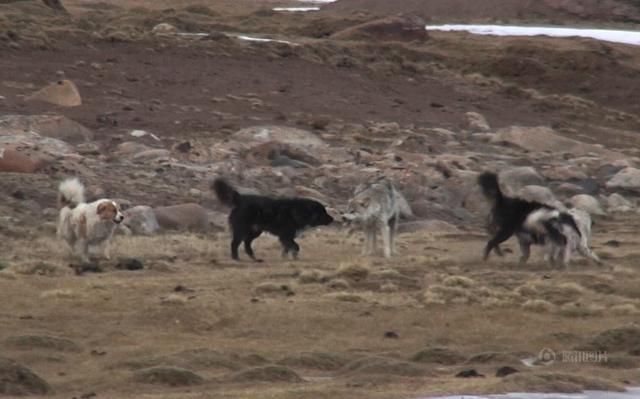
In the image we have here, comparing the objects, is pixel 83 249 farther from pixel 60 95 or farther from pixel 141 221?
pixel 60 95

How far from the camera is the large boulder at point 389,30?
49.2m

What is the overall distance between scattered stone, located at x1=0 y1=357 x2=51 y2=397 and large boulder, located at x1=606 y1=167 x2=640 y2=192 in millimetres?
19640

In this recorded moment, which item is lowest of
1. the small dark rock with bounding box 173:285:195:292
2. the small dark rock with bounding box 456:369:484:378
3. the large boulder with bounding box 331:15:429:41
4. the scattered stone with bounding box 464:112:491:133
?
the large boulder with bounding box 331:15:429:41

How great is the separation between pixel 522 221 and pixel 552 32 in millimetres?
38290

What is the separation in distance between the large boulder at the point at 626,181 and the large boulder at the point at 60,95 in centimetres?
978

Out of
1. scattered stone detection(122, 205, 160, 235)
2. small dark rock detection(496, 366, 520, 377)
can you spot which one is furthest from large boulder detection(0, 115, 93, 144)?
small dark rock detection(496, 366, 520, 377)

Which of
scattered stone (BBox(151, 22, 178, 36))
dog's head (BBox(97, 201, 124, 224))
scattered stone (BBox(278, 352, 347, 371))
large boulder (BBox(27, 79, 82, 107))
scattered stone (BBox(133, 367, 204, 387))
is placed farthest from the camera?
scattered stone (BBox(151, 22, 178, 36))

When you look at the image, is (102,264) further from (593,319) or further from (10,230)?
(593,319)

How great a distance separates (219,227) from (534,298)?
7.42 meters

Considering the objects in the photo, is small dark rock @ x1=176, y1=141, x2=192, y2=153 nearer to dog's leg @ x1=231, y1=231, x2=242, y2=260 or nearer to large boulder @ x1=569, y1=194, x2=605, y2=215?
large boulder @ x1=569, y1=194, x2=605, y2=215

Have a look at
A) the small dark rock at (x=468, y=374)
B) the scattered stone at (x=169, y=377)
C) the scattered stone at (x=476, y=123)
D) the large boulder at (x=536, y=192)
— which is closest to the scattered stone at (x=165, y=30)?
the scattered stone at (x=476, y=123)

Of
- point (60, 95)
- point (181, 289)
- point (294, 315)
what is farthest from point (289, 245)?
point (60, 95)

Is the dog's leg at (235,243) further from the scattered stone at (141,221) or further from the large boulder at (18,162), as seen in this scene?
the large boulder at (18,162)

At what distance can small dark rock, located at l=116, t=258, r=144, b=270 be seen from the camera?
18.9 metres
